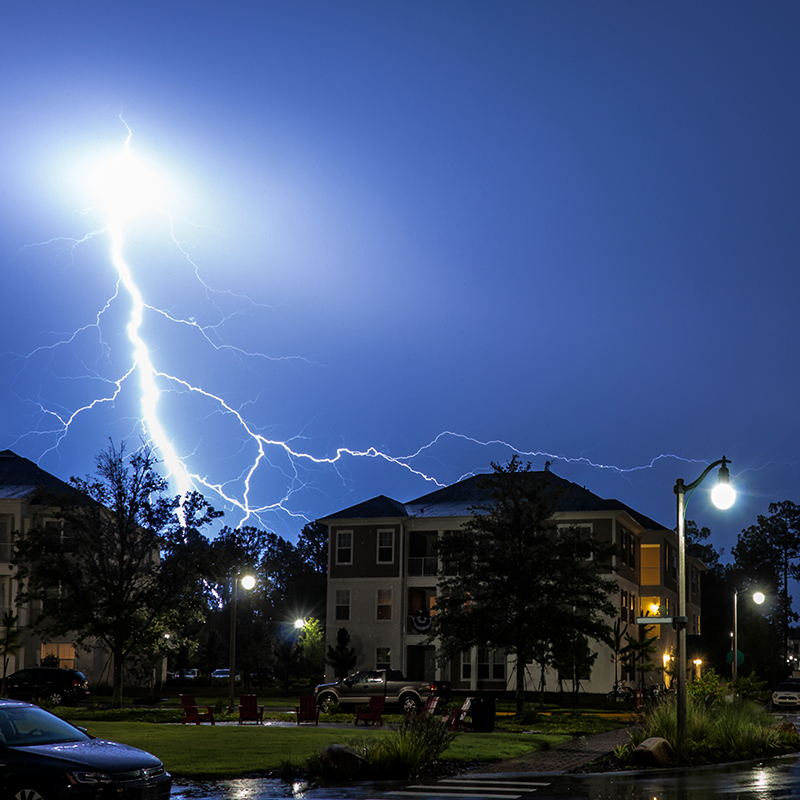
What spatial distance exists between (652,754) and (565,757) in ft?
7.34

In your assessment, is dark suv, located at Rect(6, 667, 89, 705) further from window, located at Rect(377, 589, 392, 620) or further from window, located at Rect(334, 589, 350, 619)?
window, located at Rect(377, 589, 392, 620)

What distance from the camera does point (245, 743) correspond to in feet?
65.3

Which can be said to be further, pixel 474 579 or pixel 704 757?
pixel 474 579

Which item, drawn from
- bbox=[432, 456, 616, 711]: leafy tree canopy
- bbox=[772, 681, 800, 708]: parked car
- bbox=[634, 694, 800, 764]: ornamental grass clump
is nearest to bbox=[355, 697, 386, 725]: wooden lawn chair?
bbox=[634, 694, 800, 764]: ornamental grass clump

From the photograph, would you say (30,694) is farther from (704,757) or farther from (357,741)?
(704,757)

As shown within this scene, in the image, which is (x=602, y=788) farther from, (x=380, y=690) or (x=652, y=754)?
(x=380, y=690)

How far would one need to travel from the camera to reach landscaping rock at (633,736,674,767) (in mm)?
17344

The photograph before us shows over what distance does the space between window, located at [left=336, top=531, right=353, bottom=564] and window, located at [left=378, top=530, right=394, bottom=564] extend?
5.50ft

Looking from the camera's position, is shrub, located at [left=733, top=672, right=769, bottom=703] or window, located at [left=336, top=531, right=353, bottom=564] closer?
shrub, located at [left=733, top=672, right=769, bottom=703]

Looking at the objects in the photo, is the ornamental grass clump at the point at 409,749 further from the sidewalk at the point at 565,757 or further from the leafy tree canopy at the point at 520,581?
the leafy tree canopy at the point at 520,581

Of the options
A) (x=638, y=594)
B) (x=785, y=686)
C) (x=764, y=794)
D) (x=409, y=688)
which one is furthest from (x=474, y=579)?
(x=638, y=594)

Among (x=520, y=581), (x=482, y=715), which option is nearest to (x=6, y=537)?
(x=520, y=581)

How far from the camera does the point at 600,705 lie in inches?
1543

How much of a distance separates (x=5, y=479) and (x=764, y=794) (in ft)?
138
